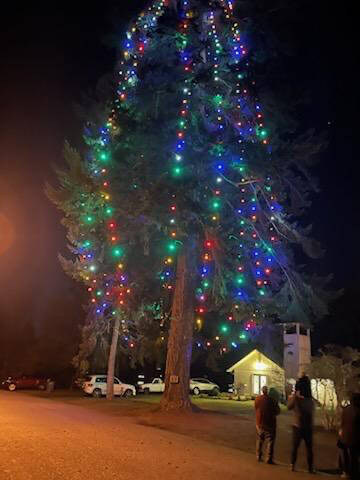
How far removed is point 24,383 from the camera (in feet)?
142

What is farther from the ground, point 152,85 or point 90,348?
point 152,85

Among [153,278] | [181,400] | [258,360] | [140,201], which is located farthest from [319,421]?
[258,360]

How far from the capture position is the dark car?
42.8 meters

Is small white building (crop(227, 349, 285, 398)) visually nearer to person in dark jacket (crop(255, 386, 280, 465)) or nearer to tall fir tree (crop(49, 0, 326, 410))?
tall fir tree (crop(49, 0, 326, 410))

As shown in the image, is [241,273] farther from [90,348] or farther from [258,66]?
[90,348]

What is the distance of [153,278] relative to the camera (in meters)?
24.1

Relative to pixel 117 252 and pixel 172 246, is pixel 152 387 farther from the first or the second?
pixel 172 246

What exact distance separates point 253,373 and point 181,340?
19254mm

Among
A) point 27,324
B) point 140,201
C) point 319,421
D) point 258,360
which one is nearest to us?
point 140,201

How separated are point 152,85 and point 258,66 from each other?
4852 mm

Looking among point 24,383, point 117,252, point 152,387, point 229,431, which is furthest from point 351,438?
point 24,383

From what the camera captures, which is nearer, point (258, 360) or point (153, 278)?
point (153, 278)

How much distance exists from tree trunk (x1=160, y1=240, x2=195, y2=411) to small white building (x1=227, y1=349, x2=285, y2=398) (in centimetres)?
1695

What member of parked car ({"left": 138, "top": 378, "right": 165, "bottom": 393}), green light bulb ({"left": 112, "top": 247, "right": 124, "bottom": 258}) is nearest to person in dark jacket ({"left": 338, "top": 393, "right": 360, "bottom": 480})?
green light bulb ({"left": 112, "top": 247, "right": 124, "bottom": 258})
